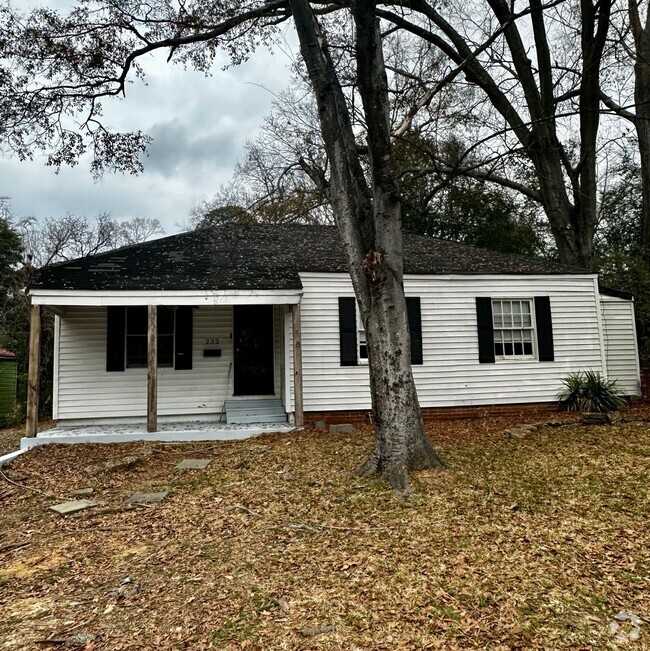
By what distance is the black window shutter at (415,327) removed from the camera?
9703 mm

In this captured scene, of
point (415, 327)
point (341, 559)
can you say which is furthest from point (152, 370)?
point (341, 559)

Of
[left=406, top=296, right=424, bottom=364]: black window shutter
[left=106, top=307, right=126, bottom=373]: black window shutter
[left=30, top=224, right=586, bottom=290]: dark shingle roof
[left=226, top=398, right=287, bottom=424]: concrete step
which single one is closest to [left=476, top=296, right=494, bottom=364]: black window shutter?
[left=30, top=224, right=586, bottom=290]: dark shingle roof

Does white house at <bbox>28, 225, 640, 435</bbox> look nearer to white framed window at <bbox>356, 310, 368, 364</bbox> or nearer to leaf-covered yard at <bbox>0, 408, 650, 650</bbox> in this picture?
white framed window at <bbox>356, 310, 368, 364</bbox>

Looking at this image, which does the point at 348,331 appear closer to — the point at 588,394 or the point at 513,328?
the point at 513,328

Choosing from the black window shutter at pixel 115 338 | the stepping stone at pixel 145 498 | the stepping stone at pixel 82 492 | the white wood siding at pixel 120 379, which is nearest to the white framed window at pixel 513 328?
the white wood siding at pixel 120 379

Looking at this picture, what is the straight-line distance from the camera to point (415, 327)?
9711mm

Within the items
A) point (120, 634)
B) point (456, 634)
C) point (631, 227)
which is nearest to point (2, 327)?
point (120, 634)

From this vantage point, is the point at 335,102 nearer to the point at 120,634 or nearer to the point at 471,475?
the point at 471,475

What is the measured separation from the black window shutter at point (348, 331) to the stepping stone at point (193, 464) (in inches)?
141

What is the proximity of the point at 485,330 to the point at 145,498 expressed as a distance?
7492 millimetres

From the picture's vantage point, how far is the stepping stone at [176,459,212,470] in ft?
21.4

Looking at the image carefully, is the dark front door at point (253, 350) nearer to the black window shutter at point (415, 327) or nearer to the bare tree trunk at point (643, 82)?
the black window shutter at point (415, 327)

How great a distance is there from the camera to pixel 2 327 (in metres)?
19.0

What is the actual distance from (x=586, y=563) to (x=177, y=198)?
27731 mm
